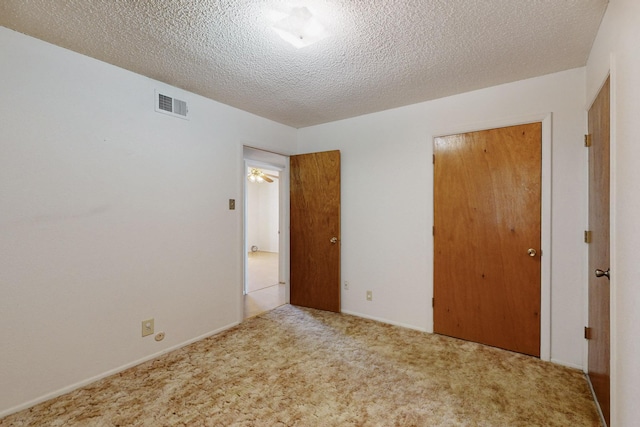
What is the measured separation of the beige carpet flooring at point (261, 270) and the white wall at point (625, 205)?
4154mm

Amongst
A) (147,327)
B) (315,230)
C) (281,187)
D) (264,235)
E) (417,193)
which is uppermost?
(281,187)

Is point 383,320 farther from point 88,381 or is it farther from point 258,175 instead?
point 258,175

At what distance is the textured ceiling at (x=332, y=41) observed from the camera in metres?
1.58

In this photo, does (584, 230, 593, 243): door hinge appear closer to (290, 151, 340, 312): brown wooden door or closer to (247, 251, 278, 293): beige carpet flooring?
(290, 151, 340, 312): brown wooden door

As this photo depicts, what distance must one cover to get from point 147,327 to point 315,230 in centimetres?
202

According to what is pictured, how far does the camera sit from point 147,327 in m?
2.41

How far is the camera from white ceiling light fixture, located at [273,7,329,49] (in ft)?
5.07

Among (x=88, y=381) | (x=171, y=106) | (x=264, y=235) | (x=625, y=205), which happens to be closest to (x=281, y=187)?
(x=171, y=106)

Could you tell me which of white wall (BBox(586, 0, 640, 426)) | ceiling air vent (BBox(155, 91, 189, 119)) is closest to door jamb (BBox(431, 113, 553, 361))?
white wall (BBox(586, 0, 640, 426))

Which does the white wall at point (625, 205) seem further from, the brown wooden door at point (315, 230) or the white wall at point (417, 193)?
the brown wooden door at point (315, 230)

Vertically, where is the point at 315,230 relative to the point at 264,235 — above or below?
above

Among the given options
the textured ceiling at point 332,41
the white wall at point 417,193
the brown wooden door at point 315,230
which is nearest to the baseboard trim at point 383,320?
the white wall at point 417,193

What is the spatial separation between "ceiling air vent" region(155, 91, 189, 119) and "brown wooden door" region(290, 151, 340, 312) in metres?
1.51

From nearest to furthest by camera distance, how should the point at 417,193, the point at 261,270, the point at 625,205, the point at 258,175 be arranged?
the point at 625,205 < the point at 417,193 < the point at 261,270 < the point at 258,175
